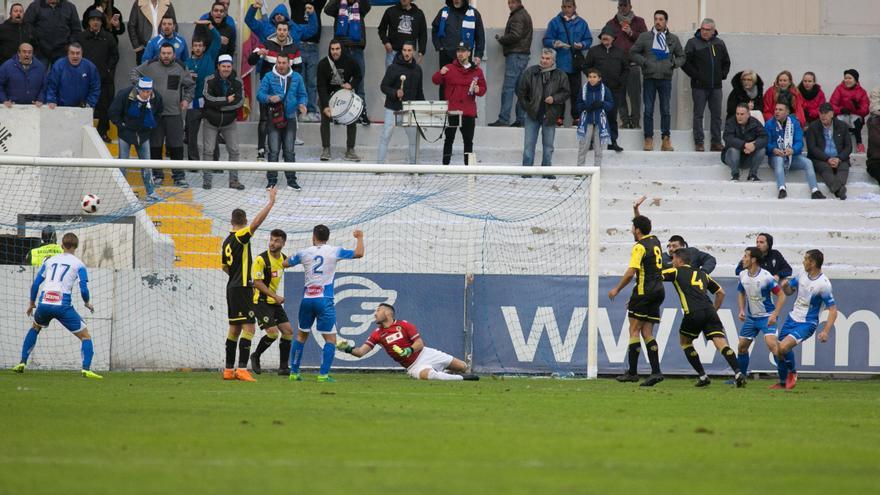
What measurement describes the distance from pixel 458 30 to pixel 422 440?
48.8 ft

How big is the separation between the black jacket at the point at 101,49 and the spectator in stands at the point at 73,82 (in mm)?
Answer: 523

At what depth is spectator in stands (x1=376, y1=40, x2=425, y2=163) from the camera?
73.5ft

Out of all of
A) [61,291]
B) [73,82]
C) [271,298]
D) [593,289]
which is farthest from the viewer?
[73,82]

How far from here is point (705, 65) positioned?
23906 millimetres

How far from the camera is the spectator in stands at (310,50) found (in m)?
23.2

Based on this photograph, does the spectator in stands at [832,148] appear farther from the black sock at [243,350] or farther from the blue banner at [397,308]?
the black sock at [243,350]

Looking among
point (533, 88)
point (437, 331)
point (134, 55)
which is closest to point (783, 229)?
point (533, 88)

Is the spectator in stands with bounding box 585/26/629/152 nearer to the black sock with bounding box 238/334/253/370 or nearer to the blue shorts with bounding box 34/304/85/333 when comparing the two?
the black sock with bounding box 238/334/253/370

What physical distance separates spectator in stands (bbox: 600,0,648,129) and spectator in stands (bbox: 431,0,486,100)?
2.45m

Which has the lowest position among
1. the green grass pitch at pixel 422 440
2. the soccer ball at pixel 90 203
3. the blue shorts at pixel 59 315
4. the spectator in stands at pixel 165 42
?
the green grass pitch at pixel 422 440

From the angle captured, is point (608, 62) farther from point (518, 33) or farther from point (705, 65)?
point (705, 65)

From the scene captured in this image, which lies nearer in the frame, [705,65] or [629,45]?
[705,65]

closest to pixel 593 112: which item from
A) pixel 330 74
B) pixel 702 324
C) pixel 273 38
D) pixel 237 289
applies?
pixel 330 74

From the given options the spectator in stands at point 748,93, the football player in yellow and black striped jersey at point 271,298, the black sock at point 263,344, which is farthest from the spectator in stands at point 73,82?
the spectator in stands at point 748,93
